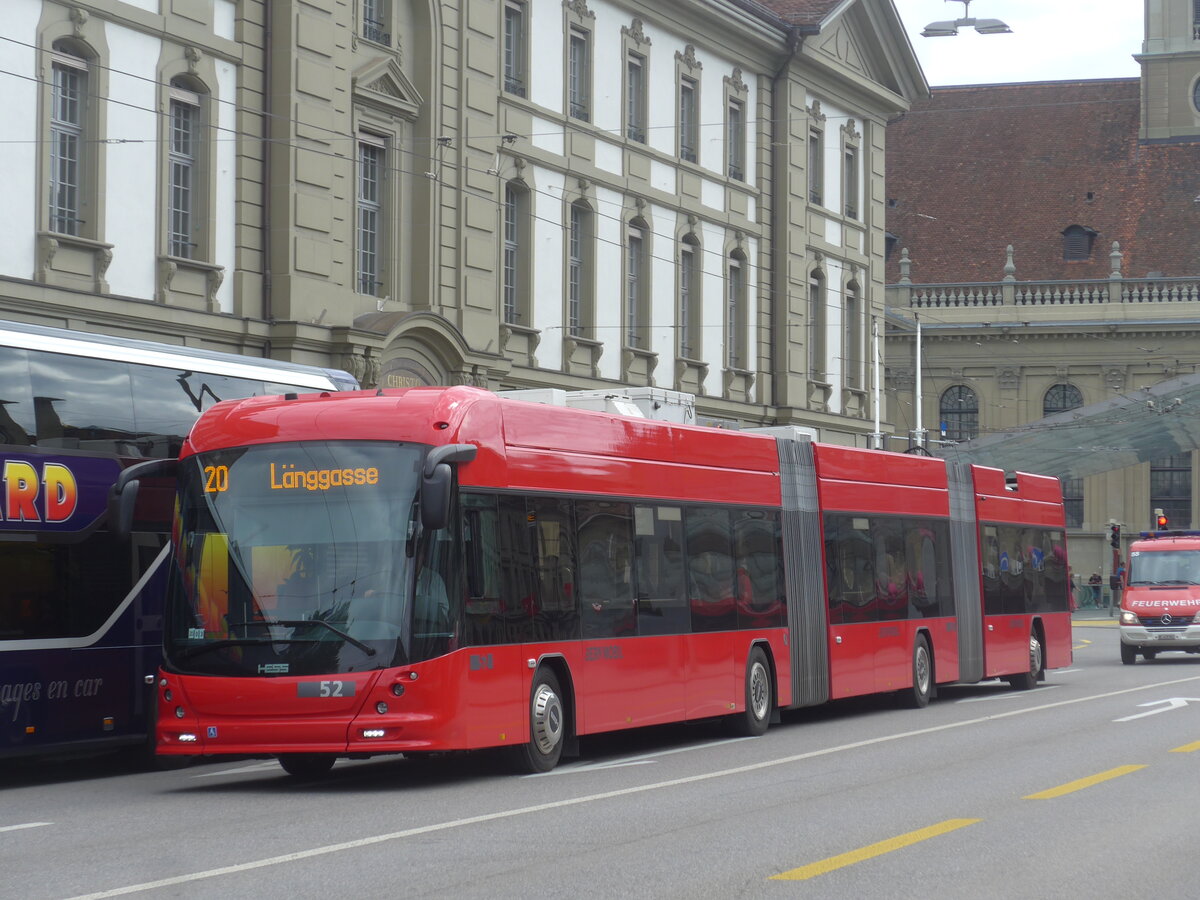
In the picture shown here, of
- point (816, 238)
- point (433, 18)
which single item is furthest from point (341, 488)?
point (816, 238)

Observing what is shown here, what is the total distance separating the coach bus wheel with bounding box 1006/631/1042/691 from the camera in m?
28.0

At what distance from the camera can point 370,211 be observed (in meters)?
29.8

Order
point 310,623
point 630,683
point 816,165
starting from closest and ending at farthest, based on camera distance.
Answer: point 310,623 < point 630,683 < point 816,165

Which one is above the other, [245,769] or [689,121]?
[689,121]

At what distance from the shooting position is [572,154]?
34625 mm

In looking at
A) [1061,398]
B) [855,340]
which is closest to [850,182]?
[855,340]

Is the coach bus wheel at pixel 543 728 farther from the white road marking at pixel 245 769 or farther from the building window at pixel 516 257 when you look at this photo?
the building window at pixel 516 257

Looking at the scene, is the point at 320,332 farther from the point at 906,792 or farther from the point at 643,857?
the point at 643,857

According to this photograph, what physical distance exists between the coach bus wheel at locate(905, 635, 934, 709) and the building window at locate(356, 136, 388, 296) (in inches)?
399

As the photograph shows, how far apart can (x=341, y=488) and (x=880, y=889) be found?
631 centimetres

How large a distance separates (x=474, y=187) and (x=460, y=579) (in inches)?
699

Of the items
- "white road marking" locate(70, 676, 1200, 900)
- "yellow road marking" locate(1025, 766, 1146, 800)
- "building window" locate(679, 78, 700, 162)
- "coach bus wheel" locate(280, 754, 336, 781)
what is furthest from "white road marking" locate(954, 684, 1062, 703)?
"building window" locate(679, 78, 700, 162)

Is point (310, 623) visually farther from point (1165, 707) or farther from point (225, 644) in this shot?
point (1165, 707)

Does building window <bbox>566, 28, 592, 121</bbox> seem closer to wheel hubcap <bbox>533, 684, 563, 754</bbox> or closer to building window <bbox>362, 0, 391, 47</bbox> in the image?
building window <bbox>362, 0, 391, 47</bbox>
